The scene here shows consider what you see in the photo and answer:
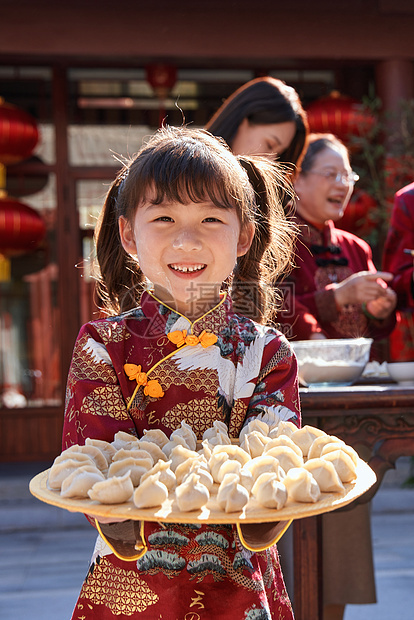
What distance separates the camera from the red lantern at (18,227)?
15.5ft

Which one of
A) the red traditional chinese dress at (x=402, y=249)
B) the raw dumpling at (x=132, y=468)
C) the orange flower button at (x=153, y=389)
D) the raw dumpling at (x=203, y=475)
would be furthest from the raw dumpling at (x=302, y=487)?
the red traditional chinese dress at (x=402, y=249)

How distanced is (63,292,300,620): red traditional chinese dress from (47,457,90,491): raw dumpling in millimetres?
206

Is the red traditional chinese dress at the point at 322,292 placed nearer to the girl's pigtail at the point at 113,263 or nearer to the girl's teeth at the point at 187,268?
the girl's pigtail at the point at 113,263

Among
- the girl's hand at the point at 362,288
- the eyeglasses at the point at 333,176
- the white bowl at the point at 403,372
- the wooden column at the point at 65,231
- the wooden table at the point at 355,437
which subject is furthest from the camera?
the wooden column at the point at 65,231

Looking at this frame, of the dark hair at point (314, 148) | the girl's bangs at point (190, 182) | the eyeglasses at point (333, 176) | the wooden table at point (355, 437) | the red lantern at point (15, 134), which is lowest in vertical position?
the wooden table at point (355, 437)

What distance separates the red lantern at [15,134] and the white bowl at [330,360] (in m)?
3.48

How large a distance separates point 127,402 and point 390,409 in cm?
94

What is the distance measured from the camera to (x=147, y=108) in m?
5.55

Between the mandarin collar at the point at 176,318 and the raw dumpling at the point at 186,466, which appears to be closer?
the raw dumpling at the point at 186,466

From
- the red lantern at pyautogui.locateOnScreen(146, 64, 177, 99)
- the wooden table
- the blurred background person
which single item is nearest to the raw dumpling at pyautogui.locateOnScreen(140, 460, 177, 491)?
the wooden table

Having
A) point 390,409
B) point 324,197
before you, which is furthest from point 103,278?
point 324,197

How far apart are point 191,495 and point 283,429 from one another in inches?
12.0

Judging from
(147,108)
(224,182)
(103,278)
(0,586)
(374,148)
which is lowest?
(0,586)

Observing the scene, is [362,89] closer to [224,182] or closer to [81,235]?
[81,235]
